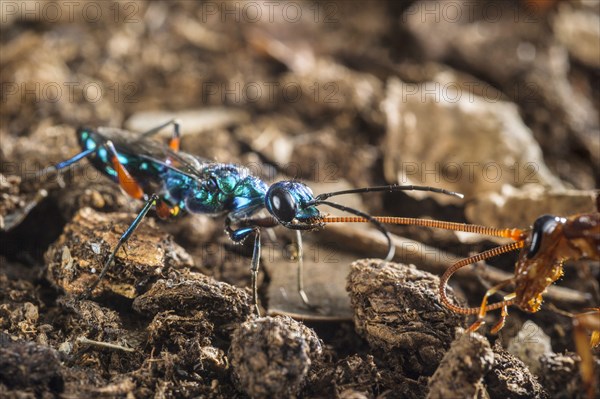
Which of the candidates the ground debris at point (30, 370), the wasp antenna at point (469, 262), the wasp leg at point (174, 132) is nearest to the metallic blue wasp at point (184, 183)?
the wasp leg at point (174, 132)

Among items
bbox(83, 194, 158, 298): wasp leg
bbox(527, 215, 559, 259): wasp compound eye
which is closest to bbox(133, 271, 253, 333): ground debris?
bbox(83, 194, 158, 298): wasp leg

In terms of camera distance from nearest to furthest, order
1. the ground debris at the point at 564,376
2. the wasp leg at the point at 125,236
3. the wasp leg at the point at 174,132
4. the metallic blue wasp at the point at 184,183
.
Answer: the ground debris at the point at 564,376 < the wasp leg at the point at 125,236 < the metallic blue wasp at the point at 184,183 < the wasp leg at the point at 174,132

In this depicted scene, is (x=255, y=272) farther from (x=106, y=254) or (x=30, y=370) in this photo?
(x=30, y=370)

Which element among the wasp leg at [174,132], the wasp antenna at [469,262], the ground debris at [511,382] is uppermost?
the wasp leg at [174,132]

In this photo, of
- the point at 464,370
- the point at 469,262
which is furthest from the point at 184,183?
the point at 464,370

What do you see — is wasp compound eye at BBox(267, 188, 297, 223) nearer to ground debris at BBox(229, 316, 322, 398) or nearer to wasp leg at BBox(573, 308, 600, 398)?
ground debris at BBox(229, 316, 322, 398)

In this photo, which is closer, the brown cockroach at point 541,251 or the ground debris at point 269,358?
the ground debris at point 269,358

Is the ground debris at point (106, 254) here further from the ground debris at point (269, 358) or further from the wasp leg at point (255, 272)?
the ground debris at point (269, 358)

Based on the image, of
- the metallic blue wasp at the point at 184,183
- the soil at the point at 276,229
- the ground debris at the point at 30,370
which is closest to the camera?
the ground debris at the point at 30,370
